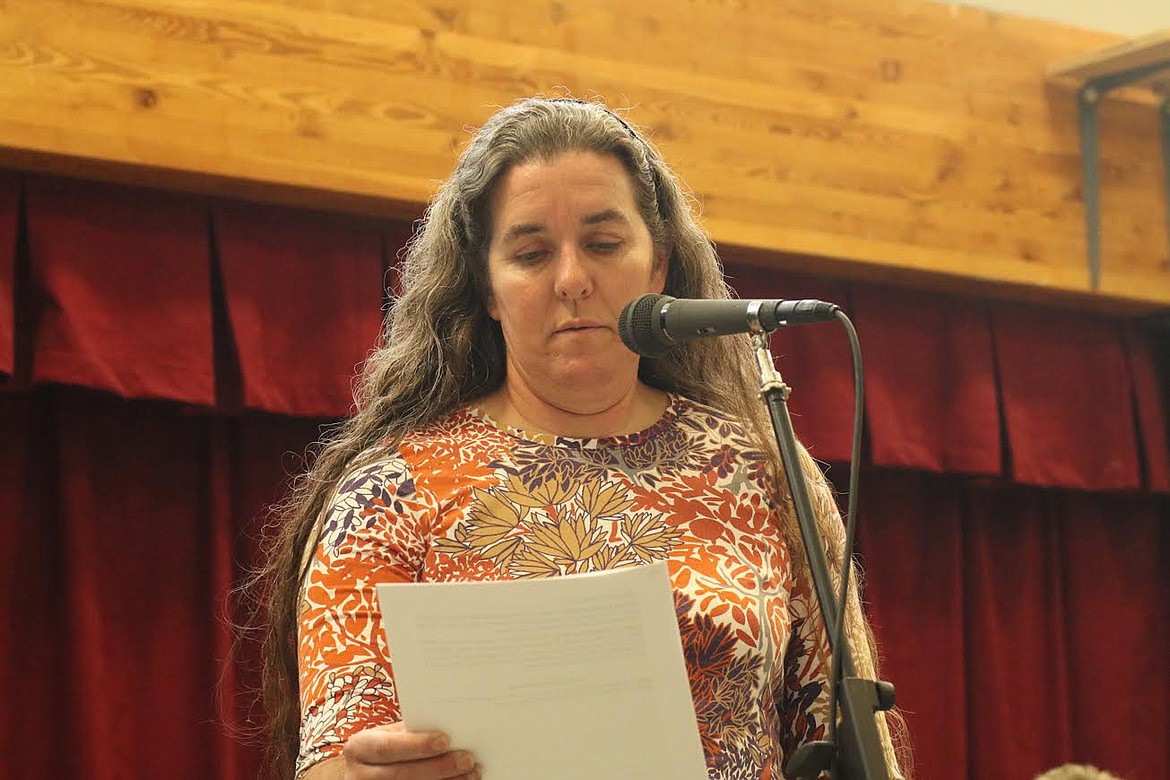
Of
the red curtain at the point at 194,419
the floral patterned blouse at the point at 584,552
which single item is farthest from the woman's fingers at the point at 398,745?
the red curtain at the point at 194,419

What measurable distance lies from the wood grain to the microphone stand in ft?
6.26

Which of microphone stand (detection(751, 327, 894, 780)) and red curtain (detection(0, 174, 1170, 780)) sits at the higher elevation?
red curtain (detection(0, 174, 1170, 780))

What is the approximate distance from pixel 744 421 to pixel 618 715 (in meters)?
0.58

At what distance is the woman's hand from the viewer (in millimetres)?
1253

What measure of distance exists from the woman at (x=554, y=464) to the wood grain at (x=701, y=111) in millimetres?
1191

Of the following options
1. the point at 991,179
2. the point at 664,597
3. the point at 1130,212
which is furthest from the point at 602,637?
the point at 1130,212

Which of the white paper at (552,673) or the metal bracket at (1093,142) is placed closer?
the white paper at (552,673)

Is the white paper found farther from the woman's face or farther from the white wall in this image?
the white wall

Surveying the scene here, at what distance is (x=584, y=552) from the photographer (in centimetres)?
154

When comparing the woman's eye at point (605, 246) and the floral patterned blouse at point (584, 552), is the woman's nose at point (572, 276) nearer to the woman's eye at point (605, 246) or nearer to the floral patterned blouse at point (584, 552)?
the woman's eye at point (605, 246)

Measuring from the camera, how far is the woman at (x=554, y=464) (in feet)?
4.93

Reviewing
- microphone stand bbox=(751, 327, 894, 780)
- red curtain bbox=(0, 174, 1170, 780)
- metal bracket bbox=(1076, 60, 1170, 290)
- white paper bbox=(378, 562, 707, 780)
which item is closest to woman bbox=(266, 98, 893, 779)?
white paper bbox=(378, 562, 707, 780)

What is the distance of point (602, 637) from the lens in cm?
129

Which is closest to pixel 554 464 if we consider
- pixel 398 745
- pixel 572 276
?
pixel 572 276
